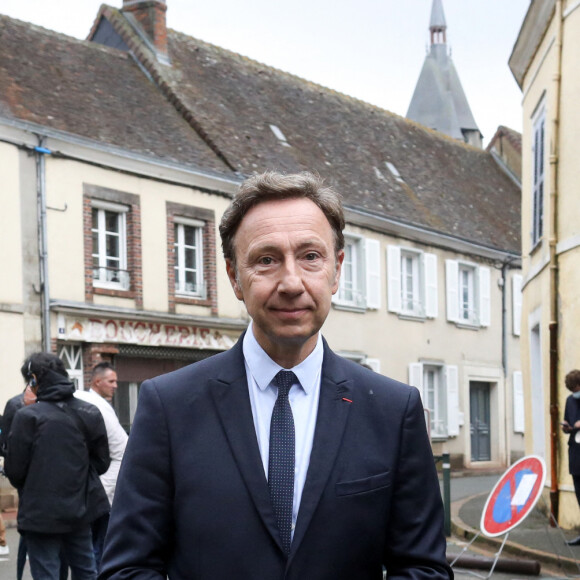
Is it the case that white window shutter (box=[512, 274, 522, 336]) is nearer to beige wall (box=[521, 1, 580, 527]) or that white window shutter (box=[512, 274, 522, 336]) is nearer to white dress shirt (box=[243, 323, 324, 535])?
beige wall (box=[521, 1, 580, 527])

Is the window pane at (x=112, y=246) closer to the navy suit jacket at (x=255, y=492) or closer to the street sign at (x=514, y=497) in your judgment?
the street sign at (x=514, y=497)

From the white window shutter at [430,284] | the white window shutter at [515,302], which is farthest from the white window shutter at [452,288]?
the white window shutter at [515,302]

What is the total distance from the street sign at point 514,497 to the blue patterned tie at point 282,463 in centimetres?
626

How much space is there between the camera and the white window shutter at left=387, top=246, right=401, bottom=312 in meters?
26.5

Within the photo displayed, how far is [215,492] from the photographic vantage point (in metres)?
2.53

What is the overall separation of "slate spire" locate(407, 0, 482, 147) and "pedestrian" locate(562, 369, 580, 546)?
137 feet

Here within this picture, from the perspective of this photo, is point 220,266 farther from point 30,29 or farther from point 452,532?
point 452,532

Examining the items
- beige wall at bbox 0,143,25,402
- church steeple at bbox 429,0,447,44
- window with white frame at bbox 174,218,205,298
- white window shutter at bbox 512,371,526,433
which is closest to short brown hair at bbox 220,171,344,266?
beige wall at bbox 0,143,25,402

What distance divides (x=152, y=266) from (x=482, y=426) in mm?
11884

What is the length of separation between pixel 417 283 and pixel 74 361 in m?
11.0

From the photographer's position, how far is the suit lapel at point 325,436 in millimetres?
2508

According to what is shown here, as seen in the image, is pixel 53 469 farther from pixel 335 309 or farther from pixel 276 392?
pixel 335 309

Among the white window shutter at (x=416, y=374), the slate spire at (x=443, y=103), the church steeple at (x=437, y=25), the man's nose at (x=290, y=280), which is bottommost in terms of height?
the white window shutter at (x=416, y=374)

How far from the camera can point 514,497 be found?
895cm
